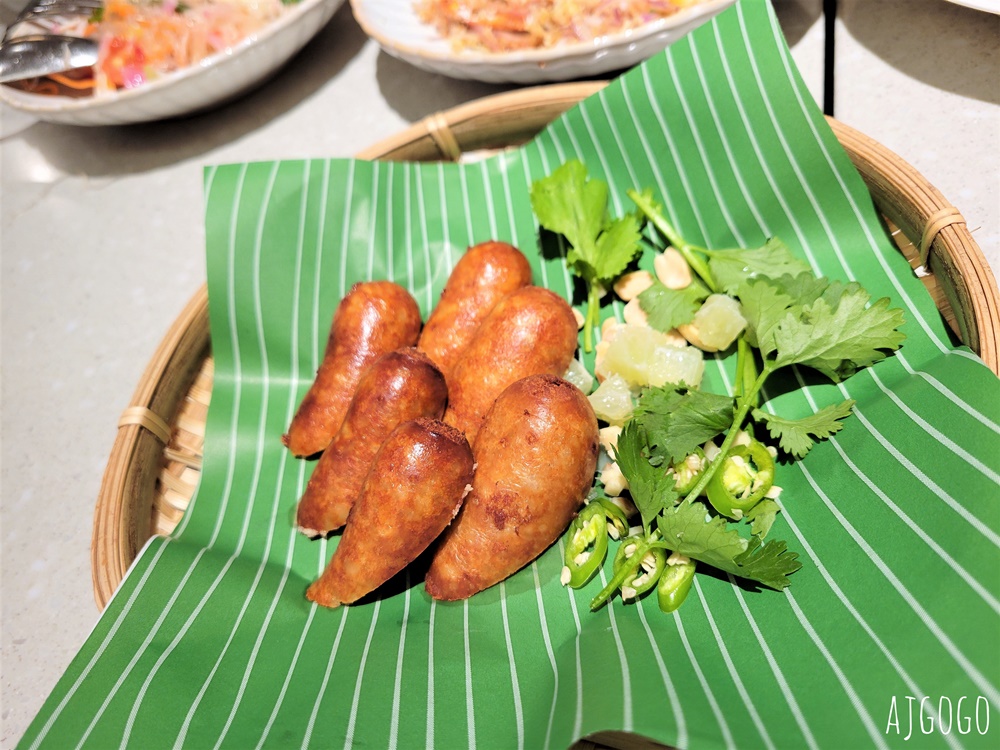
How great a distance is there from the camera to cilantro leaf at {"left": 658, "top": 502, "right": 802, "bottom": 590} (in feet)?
4.00

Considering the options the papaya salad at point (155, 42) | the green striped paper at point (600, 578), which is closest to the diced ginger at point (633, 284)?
the green striped paper at point (600, 578)

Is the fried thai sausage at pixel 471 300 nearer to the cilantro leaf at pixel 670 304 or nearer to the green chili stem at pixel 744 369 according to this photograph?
the cilantro leaf at pixel 670 304

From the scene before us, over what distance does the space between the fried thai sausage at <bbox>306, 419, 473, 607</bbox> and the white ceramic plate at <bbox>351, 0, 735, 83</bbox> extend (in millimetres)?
1289

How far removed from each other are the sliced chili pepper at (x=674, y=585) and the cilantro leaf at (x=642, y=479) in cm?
9

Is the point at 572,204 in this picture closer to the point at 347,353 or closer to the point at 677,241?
the point at 677,241

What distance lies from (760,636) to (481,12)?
214 cm

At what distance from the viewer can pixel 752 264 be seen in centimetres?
164

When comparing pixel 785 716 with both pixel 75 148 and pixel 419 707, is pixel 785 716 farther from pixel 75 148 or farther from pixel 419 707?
pixel 75 148

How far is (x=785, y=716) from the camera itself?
102 centimetres

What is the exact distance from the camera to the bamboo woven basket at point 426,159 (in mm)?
1362

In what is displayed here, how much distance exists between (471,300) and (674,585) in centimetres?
83

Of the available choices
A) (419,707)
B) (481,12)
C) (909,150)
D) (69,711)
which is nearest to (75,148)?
(481,12)

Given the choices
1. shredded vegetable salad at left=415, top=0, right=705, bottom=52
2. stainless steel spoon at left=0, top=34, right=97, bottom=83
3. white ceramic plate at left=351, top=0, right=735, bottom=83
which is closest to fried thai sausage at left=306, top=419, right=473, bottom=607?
white ceramic plate at left=351, top=0, right=735, bottom=83

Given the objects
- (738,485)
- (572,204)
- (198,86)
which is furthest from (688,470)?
(198,86)
